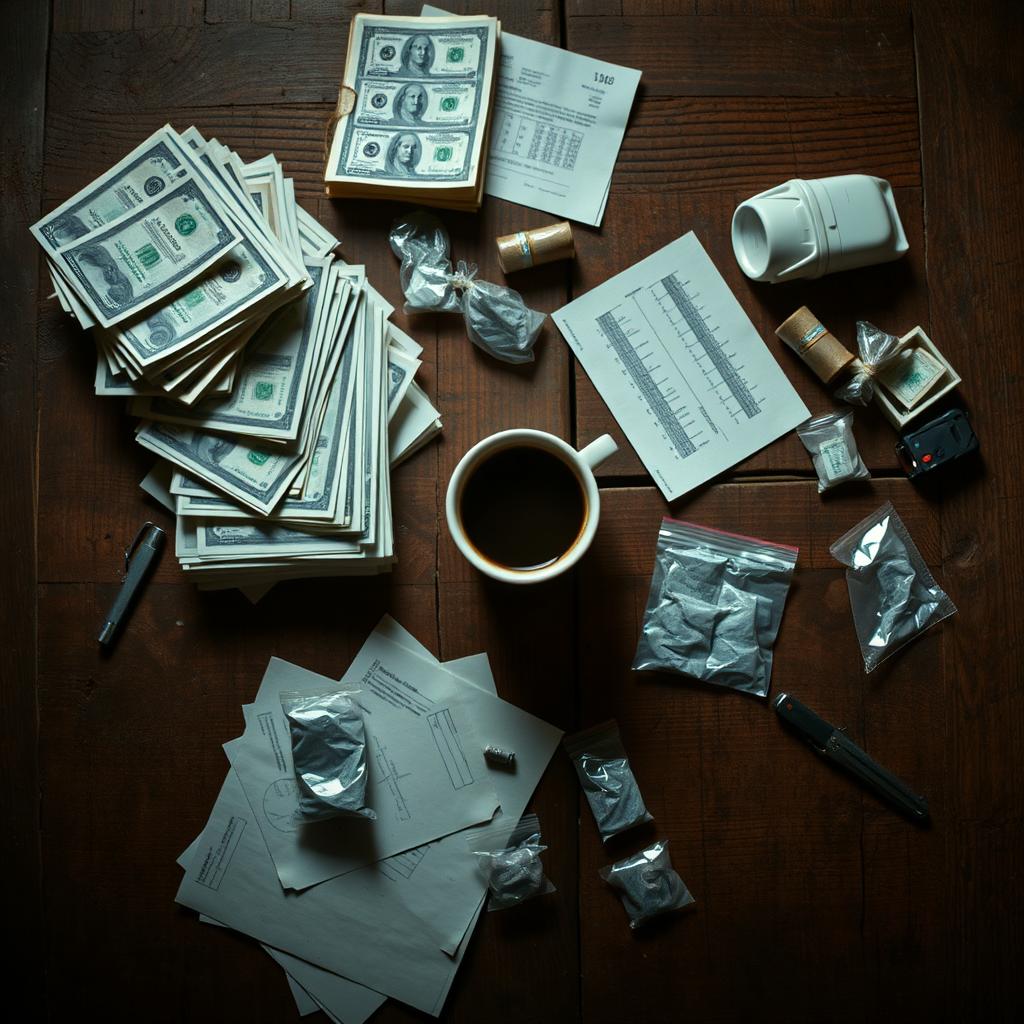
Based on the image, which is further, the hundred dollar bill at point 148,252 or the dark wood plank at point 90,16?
the dark wood plank at point 90,16

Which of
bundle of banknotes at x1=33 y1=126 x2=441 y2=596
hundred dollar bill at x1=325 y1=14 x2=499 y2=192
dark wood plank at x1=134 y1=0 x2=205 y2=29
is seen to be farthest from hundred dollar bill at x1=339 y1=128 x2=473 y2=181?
dark wood plank at x1=134 y1=0 x2=205 y2=29

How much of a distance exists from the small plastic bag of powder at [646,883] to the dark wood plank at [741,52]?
2.90 feet

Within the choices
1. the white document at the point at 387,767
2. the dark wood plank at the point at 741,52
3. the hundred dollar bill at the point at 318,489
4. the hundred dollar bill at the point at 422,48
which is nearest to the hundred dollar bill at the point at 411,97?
the hundred dollar bill at the point at 422,48

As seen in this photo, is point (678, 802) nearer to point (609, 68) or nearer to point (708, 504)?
point (708, 504)

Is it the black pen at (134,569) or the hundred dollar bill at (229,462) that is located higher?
the hundred dollar bill at (229,462)

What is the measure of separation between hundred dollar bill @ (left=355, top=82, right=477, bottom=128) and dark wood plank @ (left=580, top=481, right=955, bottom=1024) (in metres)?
0.47

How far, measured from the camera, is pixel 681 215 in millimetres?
996

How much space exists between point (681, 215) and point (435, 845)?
78 cm

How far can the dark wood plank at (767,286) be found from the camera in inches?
38.9

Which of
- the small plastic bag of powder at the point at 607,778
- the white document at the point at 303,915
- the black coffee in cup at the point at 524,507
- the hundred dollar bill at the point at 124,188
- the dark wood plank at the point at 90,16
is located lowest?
the white document at the point at 303,915

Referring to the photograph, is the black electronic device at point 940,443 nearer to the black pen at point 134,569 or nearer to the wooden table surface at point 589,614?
the wooden table surface at point 589,614

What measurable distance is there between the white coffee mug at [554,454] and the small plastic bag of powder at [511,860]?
12.3 inches

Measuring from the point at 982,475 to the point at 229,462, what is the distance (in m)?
0.86

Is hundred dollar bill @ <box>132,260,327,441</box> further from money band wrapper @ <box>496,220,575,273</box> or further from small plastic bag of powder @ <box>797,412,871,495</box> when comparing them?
small plastic bag of powder @ <box>797,412,871,495</box>
